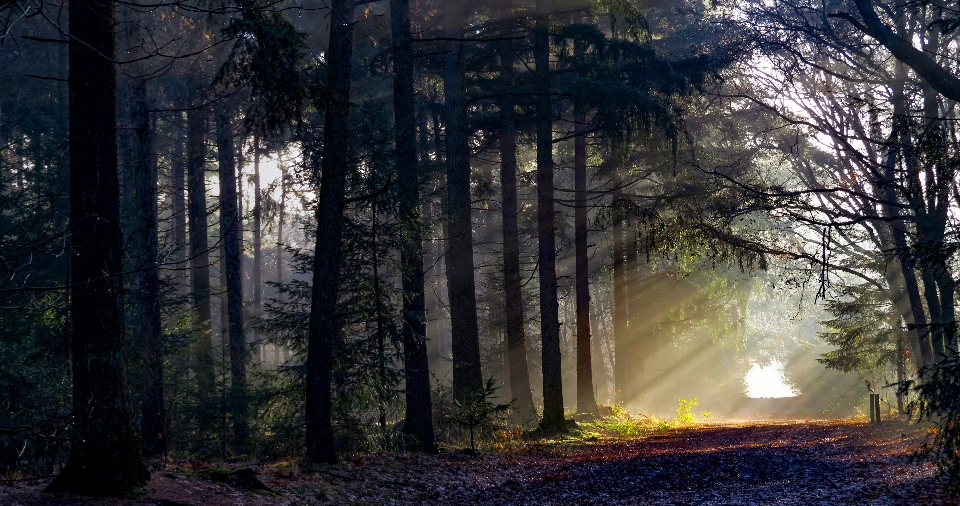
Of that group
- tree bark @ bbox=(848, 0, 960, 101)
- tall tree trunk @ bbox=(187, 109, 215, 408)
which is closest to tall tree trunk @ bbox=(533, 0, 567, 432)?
tall tree trunk @ bbox=(187, 109, 215, 408)

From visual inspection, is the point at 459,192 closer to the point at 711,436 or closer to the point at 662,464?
the point at 662,464

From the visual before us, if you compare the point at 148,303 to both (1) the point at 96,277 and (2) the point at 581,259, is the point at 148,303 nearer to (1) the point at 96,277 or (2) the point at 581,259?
(1) the point at 96,277

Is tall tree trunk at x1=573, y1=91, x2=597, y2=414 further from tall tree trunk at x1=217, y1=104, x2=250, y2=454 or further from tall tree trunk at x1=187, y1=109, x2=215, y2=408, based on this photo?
tall tree trunk at x1=187, y1=109, x2=215, y2=408

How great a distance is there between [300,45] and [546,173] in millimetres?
10400

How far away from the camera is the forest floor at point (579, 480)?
8461 millimetres

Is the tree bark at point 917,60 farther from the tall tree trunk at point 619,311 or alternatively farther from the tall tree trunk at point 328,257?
the tall tree trunk at point 619,311

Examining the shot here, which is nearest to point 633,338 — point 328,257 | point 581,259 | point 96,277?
point 581,259

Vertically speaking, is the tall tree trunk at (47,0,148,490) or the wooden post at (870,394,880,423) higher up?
the tall tree trunk at (47,0,148,490)

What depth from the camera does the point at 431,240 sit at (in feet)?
47.1

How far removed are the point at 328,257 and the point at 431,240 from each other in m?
3.19

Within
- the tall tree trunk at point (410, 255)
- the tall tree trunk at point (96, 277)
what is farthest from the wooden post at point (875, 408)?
the tall tree trunk at point (96, 277)

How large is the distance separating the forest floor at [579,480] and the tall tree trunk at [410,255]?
3.38 ft

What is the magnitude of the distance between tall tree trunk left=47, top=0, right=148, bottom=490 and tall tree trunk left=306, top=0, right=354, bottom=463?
12.6 ft

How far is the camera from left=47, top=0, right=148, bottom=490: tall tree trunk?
7.22 metres
